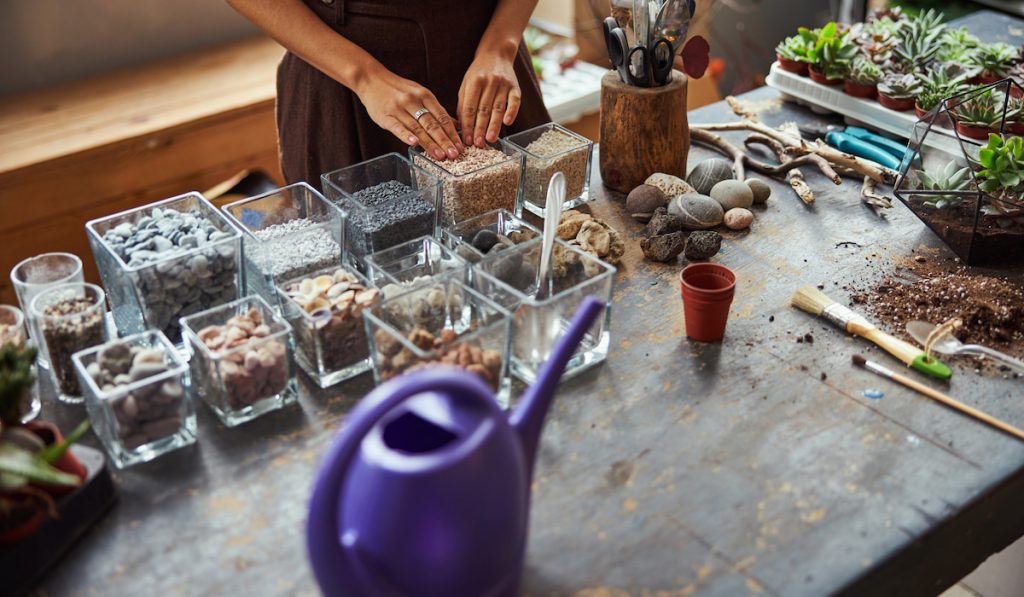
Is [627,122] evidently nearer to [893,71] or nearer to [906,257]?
[906,257]

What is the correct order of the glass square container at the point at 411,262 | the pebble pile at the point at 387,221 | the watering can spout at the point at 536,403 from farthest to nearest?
1. the pebble pile at the point at 387,221
2. the glass square container at the point at 411,262
3. the watering can spout at the point at 536,403

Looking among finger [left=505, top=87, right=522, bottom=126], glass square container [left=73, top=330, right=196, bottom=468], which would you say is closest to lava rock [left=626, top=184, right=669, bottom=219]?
finger [left=505, top=87, right=522, bottom=126]

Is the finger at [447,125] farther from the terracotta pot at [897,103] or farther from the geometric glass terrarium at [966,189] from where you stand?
the terracotta pot at [897,103]

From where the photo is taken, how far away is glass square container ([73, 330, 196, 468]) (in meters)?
1.10

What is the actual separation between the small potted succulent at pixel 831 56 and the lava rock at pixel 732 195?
49 cm

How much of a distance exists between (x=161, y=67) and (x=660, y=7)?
2.14 m

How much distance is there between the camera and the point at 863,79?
196cm

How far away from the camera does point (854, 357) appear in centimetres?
129

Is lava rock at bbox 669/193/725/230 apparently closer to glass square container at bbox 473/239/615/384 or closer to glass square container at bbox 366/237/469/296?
glass square container at bbox 473/239/615/384

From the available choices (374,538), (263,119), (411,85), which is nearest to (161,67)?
(263,119)

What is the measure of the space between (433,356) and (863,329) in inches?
24.3

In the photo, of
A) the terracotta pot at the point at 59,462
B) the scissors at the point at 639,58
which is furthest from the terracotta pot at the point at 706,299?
the terracotta pot at the point at 59,462

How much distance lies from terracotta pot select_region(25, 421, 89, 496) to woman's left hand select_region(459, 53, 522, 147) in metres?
0.84

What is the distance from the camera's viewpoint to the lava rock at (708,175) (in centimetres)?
173
